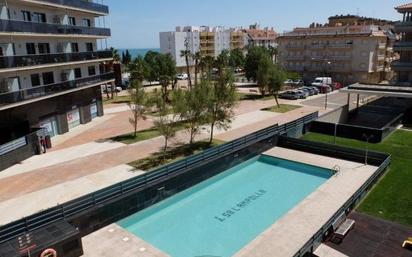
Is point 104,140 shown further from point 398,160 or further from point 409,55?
point 409,55

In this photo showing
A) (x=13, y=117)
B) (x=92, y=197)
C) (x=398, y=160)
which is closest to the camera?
(x=92, y=197)

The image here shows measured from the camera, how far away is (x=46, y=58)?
33.8m

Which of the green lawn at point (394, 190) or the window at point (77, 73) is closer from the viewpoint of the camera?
the green lawn at point (394, 190)

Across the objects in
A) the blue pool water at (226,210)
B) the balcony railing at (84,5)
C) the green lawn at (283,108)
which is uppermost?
the balcony railing at (84,5)

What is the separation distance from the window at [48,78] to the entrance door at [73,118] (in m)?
4.62

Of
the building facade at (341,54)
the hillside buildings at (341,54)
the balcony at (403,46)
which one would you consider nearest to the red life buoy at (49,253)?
the balcony at (403,46)

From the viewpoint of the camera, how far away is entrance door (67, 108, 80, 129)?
39.7m

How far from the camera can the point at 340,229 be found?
1764cm

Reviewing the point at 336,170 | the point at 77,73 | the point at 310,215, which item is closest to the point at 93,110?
the point at 77,73

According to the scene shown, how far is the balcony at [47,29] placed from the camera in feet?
94.5

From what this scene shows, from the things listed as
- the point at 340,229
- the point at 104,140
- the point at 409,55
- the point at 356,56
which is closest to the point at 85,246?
the point at 340,229

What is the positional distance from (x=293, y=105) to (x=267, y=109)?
224 inches

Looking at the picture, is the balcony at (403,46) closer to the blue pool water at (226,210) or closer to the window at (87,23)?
the blue pool water at (226,210)

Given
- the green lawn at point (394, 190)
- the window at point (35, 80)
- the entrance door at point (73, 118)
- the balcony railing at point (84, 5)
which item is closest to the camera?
the green lawn at point (394, 190)
